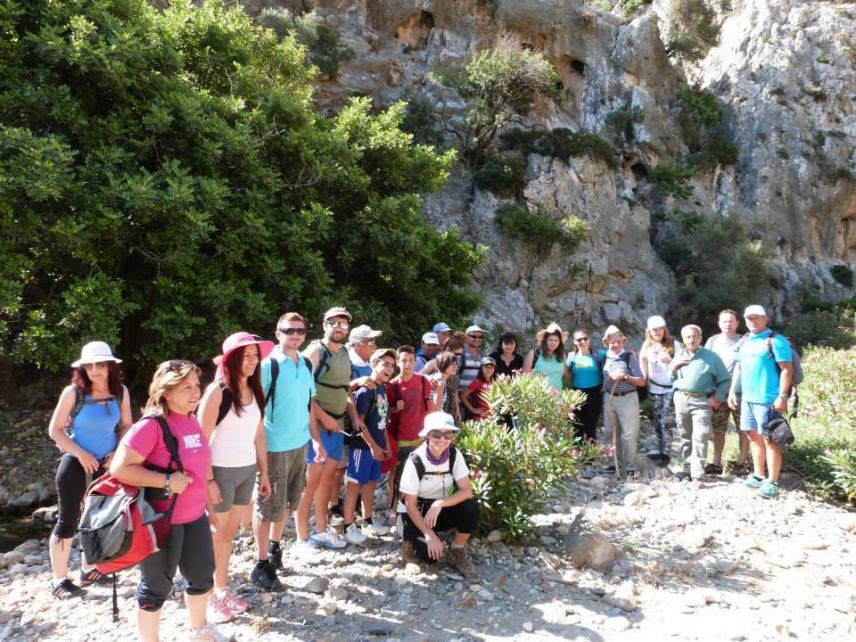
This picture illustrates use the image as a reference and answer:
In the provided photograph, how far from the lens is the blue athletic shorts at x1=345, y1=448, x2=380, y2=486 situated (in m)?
4.82

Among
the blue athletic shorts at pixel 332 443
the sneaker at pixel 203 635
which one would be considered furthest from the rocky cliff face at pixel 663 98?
the sneaker at pixel 203 635

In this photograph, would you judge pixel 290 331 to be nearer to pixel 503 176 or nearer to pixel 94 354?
pixel 94 354

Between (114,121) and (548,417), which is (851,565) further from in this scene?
(114,121)

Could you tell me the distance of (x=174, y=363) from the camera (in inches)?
120

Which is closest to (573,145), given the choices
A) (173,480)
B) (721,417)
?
(721,417)

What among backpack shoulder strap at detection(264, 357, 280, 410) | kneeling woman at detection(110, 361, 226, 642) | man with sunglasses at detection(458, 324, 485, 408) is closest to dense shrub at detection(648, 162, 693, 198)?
man with sunglasses at detection(458, 324, 485, 408)

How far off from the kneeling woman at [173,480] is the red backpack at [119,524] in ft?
0.20

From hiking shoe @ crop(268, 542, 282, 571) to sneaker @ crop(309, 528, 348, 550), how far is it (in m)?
0.58

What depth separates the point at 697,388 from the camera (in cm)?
630

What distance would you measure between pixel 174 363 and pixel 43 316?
5.60 m

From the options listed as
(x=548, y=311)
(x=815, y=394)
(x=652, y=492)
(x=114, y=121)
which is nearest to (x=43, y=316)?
(x=114, y=121)

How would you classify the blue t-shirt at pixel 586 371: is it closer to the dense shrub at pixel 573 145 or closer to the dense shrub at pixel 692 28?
the dense shrub at pixel 573 145

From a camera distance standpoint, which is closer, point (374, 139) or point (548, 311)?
point (374, 139)

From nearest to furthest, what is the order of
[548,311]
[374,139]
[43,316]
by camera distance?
1. [43,316]
2. [374,139]
3. [548,311]
